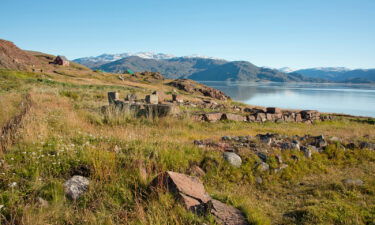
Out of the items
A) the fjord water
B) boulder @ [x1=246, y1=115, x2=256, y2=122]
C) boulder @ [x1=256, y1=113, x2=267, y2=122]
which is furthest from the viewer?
the fjord water

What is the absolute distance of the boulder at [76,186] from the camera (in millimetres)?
4609

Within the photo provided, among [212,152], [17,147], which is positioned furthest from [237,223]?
[17,147]

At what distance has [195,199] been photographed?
4523 mm

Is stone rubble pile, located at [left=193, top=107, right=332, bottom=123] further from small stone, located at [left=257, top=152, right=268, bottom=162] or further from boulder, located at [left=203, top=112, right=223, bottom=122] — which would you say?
small stone, located at [left=257, top=152, right=268, bottom=162]

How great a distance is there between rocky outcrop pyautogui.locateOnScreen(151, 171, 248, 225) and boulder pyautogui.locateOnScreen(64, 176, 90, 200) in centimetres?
134

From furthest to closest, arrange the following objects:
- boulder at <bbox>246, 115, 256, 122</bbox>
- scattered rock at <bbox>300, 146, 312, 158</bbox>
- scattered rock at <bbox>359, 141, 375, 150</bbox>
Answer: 1. boulder at <bbox>246, 115, 256, 122</bbox>
2. scattered rock at <bbox>359, 141, 375, 150</bbox>
3. scattered rock at <bbox>300, 146, 312, 158</bbox>

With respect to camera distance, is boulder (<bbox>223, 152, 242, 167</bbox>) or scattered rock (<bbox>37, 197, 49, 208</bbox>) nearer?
scattered rock (<bbox>37, 197, 49, 208</bbox>)

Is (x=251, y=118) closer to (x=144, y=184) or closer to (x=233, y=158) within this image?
(x=233, y=158)

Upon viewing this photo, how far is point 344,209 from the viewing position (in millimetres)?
4977

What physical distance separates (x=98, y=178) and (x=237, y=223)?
302cm

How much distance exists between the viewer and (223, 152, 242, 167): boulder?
7.24m

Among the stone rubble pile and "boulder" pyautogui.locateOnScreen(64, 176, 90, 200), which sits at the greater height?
"boulder" pyautogui.locateOnScreen(64, 176, 90, 200)

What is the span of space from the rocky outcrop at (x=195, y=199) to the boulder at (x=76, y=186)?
134cm

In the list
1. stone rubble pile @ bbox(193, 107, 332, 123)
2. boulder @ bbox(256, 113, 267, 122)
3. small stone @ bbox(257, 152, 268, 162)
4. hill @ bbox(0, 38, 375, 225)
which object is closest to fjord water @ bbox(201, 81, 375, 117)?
stone rubble pile @ bbox(193, 107, 332, 123)
